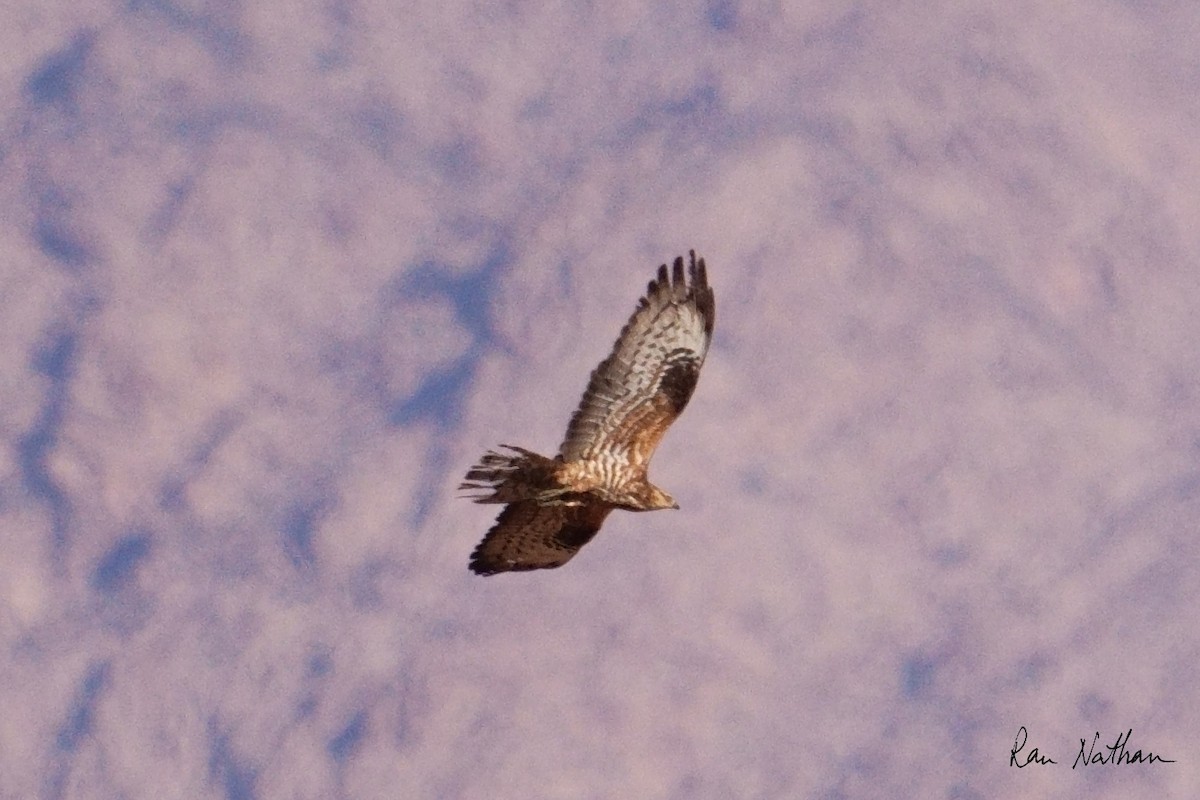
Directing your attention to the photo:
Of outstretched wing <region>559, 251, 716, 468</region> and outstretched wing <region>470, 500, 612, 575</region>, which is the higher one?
outstretched wing <region>559, 251, 716, 468</region>

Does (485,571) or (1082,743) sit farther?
(1082,743)

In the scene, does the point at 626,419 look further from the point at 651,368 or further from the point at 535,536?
the point at 535,536

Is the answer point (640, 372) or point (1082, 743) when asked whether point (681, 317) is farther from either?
point (1082, 743)

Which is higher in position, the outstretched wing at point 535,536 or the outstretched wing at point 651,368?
the outstretched wing at point 651,368

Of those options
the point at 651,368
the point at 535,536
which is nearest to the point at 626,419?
the point at 651,368

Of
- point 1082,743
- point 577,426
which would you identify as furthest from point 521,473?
point 1082,743
